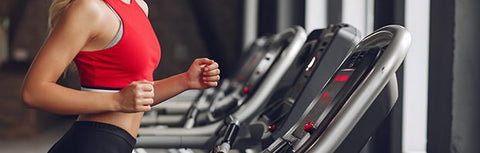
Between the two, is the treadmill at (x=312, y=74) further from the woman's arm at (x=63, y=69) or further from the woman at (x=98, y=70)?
the woman's arm at (x=63, y=69)

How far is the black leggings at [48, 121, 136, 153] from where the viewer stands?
5.20 ft

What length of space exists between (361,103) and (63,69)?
58 cm

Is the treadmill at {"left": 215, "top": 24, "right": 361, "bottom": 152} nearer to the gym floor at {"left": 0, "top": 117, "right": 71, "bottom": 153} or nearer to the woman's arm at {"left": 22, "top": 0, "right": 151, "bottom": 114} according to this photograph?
the woman's arm at {"left": 22, "top": 0, "right": 151, "bottom": 114}

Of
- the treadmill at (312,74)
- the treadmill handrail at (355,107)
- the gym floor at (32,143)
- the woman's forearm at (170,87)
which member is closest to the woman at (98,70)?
the woman's forearm at (170,87)

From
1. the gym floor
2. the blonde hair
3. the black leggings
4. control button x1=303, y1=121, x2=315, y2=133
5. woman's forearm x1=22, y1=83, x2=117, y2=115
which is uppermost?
the blonde hair

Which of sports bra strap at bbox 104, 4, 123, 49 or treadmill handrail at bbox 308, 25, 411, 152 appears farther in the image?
sports bra strap at bbox 104, 4, 123, 49

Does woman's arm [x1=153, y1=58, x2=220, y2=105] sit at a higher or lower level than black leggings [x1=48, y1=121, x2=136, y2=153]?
higher

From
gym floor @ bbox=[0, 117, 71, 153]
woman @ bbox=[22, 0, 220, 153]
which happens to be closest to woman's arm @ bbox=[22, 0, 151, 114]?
woman @ bbox=[22, 0, 220, 153]

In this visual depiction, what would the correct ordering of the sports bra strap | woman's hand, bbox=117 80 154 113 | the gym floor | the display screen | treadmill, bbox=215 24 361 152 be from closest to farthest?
woman's hand, bbox=117 80 154 113
the sports bra strap
the display screen
treadmill, bbox=215 24 361 152
the gym floor

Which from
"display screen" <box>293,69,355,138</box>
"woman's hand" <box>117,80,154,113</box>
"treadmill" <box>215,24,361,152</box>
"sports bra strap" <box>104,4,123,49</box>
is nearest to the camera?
"woman's hand" <box>117,80,154,113</box>

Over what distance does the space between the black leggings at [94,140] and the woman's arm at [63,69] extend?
0.09 m

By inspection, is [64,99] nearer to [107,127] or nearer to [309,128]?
[107,127]

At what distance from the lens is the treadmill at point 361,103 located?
1462 mm

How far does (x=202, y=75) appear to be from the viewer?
1805 mm
